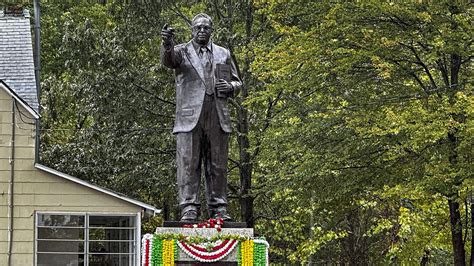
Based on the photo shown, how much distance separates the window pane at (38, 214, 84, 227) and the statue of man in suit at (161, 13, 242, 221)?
33.5ft

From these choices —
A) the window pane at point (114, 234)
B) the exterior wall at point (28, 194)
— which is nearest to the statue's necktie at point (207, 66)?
the exterior wall at point (28, 194)

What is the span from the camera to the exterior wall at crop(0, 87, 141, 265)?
65.2 ft

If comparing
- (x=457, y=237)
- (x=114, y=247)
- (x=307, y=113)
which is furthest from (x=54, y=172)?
(x=457, y=237)

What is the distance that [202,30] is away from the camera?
1080 cm

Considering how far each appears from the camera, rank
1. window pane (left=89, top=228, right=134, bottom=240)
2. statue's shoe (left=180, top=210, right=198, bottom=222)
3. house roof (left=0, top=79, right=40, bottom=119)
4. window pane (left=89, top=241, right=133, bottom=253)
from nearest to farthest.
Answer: statue's shoe (left=180, top=210, right=198, bottom=222) < house roof (left=0, top=79, right=40, bottom=119) < window pane (left=89, top=228, right=134, bottom=240) < window pane (left=89, top=241, right=133, bottom=253)

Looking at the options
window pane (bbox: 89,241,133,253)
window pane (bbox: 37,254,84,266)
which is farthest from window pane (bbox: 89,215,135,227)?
window pane (bbox: 37,254,84,266)

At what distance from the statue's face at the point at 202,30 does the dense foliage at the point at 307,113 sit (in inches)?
280

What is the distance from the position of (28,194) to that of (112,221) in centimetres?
256

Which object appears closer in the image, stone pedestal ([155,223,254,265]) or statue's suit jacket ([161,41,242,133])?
stone pedestal ([155,223,254,265])

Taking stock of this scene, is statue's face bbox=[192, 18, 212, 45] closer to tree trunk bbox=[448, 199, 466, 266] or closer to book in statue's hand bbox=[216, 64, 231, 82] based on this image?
book in statue's hand bbox=[216, 64, 231, 82]

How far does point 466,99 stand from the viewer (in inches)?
661

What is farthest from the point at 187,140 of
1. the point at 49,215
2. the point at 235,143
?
the point at 235,143

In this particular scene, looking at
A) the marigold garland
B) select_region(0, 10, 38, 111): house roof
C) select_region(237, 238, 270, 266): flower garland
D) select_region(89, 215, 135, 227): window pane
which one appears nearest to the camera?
the marigold garland

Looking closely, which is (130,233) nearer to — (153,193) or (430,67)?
(153,193)
